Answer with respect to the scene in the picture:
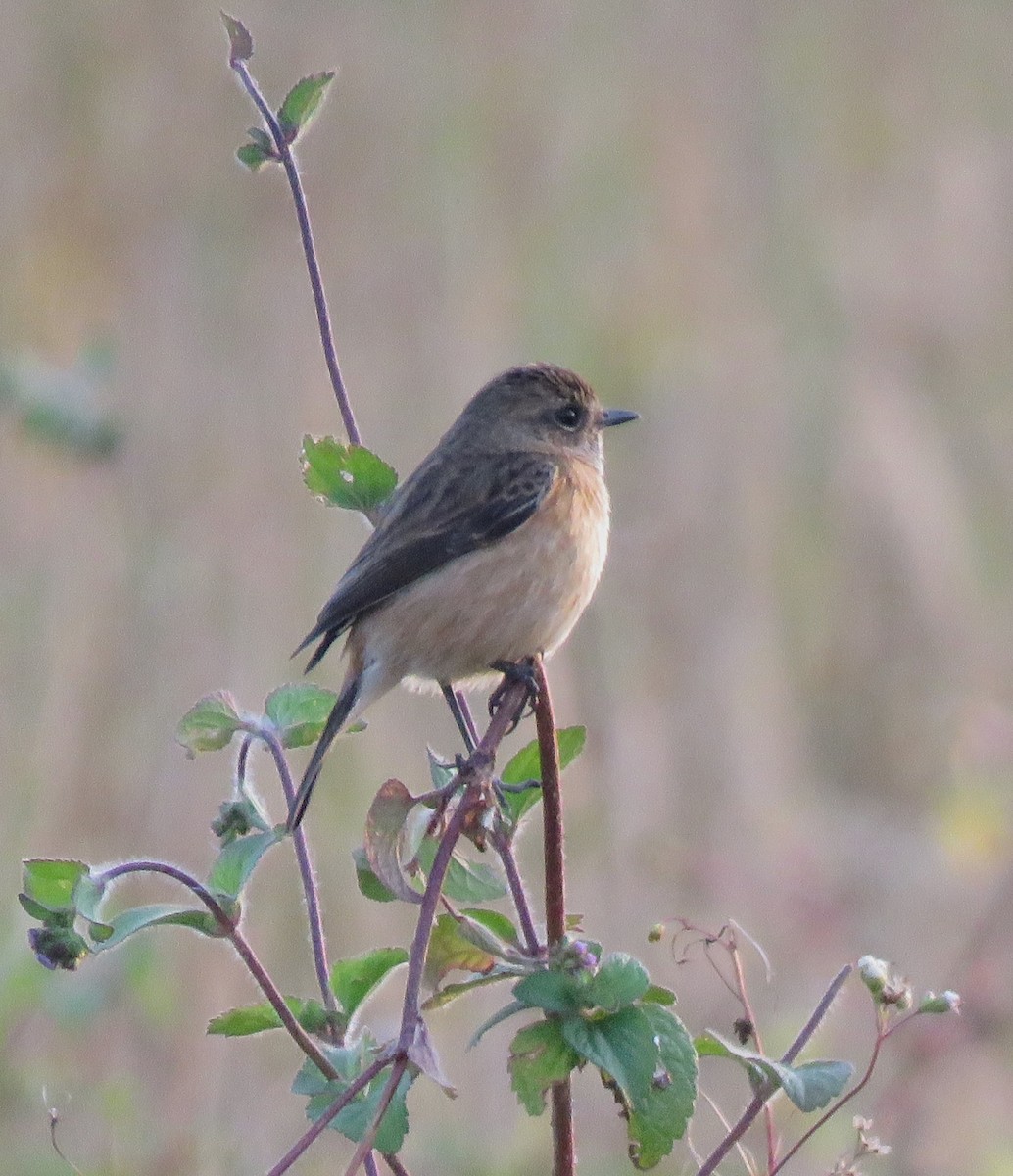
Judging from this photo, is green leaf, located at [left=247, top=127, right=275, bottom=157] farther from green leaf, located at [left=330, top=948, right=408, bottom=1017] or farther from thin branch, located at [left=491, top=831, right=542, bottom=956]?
green leaf, located at [left=330, top=948, right=408, bottom=1017]

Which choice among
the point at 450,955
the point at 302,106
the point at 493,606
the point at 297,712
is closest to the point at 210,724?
Answer: the point at 297,712

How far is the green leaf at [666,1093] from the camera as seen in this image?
6.38ft

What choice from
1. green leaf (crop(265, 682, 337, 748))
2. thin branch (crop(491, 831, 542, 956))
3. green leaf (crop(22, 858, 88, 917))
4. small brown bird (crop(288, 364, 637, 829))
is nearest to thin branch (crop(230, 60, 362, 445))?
green leaf (crop(265, 682, 337, 748))

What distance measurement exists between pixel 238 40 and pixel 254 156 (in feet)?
0.51

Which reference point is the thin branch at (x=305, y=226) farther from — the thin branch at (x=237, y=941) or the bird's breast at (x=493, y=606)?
the bird's breast at (x=493, y=606)

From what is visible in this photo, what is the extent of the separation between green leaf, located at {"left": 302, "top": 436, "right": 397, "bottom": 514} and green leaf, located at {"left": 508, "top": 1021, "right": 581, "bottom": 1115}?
76cm

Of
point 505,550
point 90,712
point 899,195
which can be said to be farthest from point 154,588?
point 899,195

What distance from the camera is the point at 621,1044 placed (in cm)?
192

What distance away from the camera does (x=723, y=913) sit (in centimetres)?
633

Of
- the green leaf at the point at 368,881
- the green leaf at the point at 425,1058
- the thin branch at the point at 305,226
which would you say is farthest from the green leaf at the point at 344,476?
the green leaf at the point at 425,1058

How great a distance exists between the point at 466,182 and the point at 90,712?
9.65 feet

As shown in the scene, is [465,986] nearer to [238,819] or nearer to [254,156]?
[238,819]

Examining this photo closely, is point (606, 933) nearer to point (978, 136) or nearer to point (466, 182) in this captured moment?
point (466, 182)

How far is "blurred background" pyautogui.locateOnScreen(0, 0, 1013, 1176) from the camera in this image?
528 centimetres
